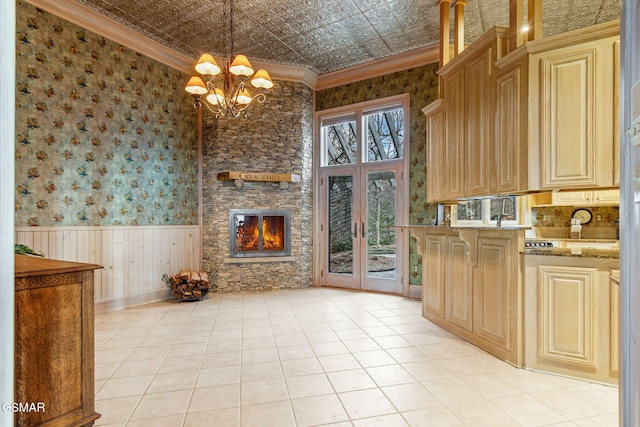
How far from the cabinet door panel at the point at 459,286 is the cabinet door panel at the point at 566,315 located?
68 cm

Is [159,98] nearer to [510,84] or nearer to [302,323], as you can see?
[302,323]

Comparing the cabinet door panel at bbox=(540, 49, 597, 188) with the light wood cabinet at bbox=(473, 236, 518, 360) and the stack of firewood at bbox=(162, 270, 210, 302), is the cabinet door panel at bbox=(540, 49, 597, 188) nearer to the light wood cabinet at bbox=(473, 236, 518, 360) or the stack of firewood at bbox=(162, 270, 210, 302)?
the light wood cabinet at bbox=(473, 236, 518, 360)

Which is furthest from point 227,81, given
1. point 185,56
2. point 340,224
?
point 340,224

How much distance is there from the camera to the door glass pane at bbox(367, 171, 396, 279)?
546 cm

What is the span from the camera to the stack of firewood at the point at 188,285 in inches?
190

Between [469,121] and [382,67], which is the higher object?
[382,67]

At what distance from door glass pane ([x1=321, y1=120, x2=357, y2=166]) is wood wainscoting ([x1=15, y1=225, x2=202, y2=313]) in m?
2.58

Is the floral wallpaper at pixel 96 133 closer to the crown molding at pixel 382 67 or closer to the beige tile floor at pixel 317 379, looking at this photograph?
the beige tile floor at pixel 317 379

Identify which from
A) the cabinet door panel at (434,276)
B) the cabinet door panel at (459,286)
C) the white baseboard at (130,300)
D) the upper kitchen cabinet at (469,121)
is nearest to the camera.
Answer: the upper kitchen cabinet at (469,121)

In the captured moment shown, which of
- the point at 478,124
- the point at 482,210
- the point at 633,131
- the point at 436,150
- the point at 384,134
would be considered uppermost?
the point at 384,134

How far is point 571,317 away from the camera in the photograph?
246 centimetres

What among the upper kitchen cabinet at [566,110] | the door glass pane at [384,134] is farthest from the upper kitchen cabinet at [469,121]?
the door glass pane at [384,134]

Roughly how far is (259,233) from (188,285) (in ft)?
4.50

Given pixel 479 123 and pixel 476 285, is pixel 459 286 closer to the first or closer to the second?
pixel 476 285
